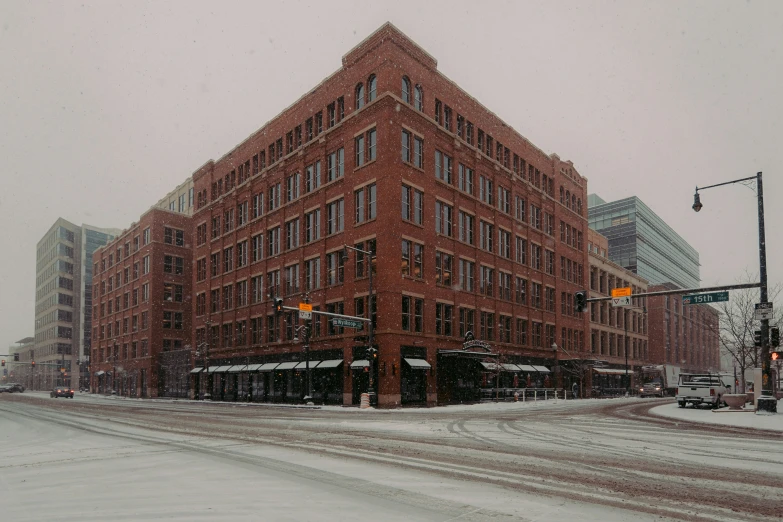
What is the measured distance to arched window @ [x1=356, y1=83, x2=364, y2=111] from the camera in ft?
145

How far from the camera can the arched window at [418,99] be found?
4408 centimetres

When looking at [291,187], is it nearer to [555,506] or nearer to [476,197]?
[476,197]

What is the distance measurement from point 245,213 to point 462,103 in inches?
913

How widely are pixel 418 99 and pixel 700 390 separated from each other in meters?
26.6

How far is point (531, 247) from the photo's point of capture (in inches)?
2280

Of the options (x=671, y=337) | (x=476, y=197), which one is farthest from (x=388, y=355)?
(x=671, y=337)

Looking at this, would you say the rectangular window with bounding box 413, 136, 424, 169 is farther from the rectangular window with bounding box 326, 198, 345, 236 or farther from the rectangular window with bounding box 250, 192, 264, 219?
the rectangular window with bounding box 250, 192, 264, 219

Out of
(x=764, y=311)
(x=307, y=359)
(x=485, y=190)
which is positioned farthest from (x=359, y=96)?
(x=764, y=311)

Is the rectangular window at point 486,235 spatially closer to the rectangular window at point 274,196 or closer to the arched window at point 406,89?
the arched window at point 406,89

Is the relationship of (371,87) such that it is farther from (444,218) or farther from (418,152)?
(444,218)

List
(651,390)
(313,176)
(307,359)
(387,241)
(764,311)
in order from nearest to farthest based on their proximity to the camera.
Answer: (764,311)
(387,241)
(307,359)
(313,176)
(651,390)

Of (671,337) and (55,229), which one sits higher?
(55,229)

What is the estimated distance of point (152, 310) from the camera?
72188 mm

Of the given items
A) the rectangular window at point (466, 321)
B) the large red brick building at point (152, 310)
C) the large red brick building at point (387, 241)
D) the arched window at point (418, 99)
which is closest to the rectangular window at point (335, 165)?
the large red brick building at point (387, 241)
